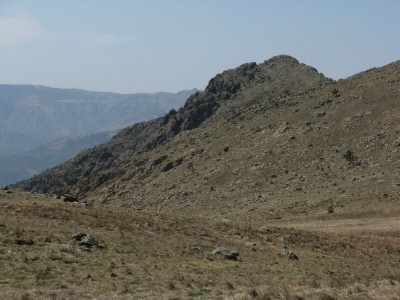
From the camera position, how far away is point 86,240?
28438 millimetres

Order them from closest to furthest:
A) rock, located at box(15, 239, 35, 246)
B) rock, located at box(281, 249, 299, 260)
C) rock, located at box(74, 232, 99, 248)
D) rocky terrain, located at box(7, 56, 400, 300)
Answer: rocky terrain, located at box(7, 56, 400, 300), rock, located at box(15, 239, 35, 246), rock, located at box(74, 232, 99, 248), rock, located at box(281, 249, 299, 260)

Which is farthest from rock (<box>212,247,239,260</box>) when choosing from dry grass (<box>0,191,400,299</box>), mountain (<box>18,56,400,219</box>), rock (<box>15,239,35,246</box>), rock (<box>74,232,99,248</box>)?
mountain (<box>18,56,400,219</box>)

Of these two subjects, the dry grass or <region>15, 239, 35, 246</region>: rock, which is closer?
the dry grass

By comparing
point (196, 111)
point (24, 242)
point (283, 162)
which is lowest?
point (24, 242)

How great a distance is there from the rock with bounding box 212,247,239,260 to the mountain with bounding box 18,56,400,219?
110 ft


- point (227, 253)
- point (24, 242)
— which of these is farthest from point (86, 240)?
point (227, 253)

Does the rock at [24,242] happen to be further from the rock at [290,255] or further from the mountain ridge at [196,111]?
the mountain ridge at [196,111]

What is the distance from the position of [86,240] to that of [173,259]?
5257 millimetres

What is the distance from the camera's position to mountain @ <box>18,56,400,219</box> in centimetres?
6981

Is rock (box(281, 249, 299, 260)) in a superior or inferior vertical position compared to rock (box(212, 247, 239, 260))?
inferior

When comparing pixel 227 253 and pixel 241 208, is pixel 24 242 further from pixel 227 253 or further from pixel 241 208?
pixel 241 208

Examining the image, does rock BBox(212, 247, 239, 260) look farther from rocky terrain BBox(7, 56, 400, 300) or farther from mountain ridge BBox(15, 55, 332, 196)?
mountain ridge BBox(15, 55, 332, 196)

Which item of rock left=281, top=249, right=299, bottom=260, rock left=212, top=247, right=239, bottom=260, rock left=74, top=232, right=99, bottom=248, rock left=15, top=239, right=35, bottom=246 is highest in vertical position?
rock left=15, top=239, right=35, bottom=246

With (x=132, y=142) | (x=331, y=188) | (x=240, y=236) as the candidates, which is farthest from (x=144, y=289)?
(x=132, y=142)
